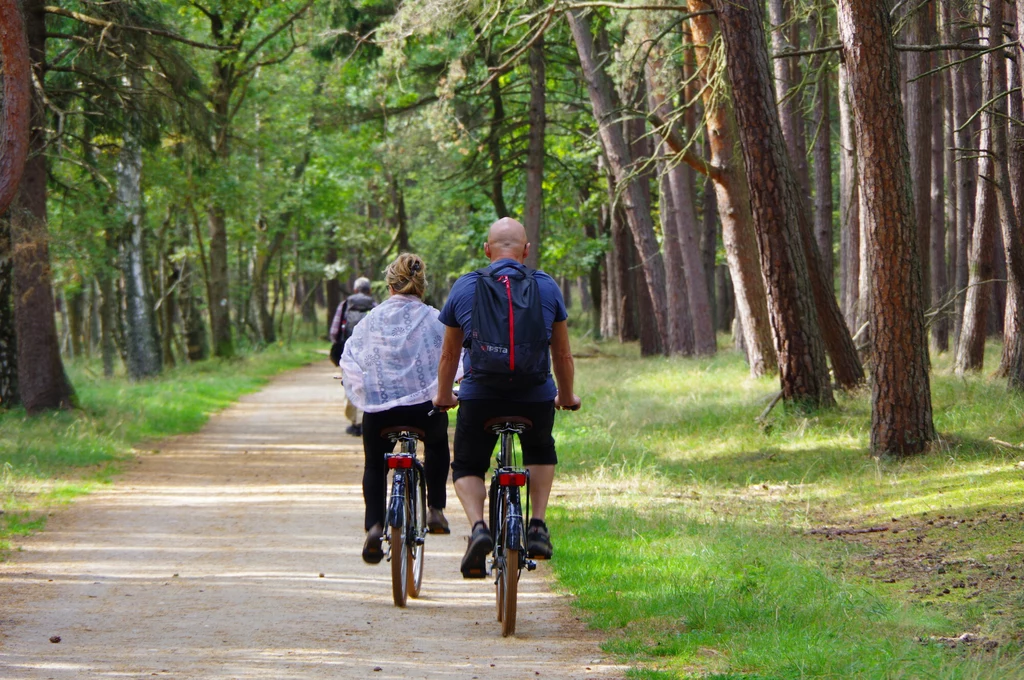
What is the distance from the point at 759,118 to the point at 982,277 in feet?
15.4

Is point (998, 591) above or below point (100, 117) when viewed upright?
below

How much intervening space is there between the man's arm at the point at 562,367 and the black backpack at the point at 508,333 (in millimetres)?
199

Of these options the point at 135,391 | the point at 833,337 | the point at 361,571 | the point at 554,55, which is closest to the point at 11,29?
the point at 361,571

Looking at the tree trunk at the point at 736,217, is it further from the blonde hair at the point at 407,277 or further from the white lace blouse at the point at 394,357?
the white lace blouse at the point at 394,357

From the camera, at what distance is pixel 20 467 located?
42.8 ft

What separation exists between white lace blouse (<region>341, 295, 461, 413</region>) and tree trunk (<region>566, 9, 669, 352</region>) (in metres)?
7.66

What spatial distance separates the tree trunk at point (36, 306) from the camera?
50.7ft

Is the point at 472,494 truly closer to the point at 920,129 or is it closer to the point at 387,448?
the point at 387,448

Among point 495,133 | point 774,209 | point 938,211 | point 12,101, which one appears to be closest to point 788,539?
point 774,209

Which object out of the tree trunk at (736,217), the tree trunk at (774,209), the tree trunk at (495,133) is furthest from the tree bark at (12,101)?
the tree trunk at (495,133)

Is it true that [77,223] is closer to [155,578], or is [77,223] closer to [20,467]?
[20,467]

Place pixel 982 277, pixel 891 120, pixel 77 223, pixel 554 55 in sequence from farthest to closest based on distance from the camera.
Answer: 1. pixel 554 55
2. pixel 77 223
3. pixel 982 277
4. pixel 891 120

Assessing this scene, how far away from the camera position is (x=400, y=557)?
6.98 metres

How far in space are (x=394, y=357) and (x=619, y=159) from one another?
13.8 m
